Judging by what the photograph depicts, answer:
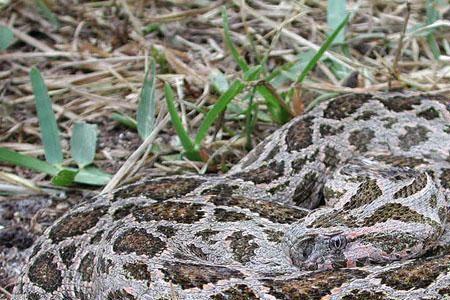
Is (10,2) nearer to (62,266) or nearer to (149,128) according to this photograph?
(149,128)

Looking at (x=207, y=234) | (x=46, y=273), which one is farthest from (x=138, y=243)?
(x=46, y=273)

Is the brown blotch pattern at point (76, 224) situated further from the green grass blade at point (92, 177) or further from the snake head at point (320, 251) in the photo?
the snake head at point (320, 251)

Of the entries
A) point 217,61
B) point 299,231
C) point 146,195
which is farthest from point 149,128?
point 299,231

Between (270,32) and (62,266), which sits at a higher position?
(270,32)

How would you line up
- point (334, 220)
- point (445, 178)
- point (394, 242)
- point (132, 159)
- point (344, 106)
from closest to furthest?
point (394, 242)
point (334, 220)
point (445, 178)
point (132, 159)
point (344, 106)

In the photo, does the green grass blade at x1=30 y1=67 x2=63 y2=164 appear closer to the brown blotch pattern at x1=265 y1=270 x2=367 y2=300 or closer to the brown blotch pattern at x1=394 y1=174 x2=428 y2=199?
the brown blotch pattern at x1=265 y1=270 x2=367 y2=300

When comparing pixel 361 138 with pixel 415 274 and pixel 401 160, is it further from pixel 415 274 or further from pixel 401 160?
pixel 415 274
